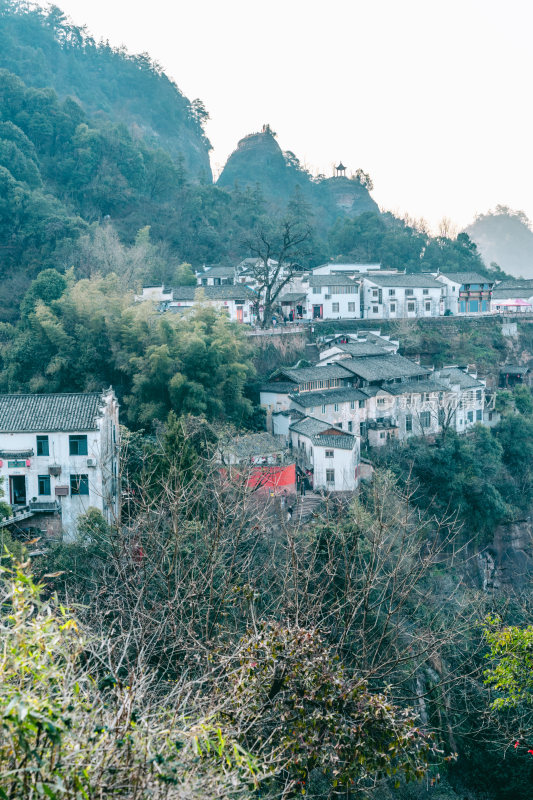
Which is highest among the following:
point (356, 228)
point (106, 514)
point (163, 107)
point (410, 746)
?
point (163, 107)

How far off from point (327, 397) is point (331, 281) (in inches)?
454

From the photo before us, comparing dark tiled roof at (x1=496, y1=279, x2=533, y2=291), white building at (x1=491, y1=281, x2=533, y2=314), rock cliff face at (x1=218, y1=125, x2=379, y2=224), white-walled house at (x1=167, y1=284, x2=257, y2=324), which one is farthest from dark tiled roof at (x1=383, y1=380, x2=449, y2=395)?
rock cliff face at (x1=218, y1=125, x2=379, y2=224)

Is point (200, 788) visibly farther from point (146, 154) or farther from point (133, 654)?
point (146, 154)

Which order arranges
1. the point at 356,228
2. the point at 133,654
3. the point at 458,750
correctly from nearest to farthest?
the point at 133,654, the point at 458,750, the point at 356,228

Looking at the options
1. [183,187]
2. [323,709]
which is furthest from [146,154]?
[323,709]

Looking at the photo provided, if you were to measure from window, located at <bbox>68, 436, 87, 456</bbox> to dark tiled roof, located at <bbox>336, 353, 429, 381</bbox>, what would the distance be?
1206cm

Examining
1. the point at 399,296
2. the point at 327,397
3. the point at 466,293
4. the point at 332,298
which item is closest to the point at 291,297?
the point at 332,298

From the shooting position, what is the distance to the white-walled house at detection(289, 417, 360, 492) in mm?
19859

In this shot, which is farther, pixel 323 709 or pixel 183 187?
pixel 183 187

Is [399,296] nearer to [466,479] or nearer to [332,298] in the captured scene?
[332,298]

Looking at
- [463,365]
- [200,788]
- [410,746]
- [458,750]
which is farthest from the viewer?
[463,365]

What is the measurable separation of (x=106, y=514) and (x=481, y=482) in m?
13.0

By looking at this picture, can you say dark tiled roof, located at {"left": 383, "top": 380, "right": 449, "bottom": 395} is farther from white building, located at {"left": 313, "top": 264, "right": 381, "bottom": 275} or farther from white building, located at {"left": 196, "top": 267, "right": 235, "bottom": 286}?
white building, located at {"left": 313, "top": 264, "right": 381, "bottom": 275}

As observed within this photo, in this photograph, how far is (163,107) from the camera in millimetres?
58531
